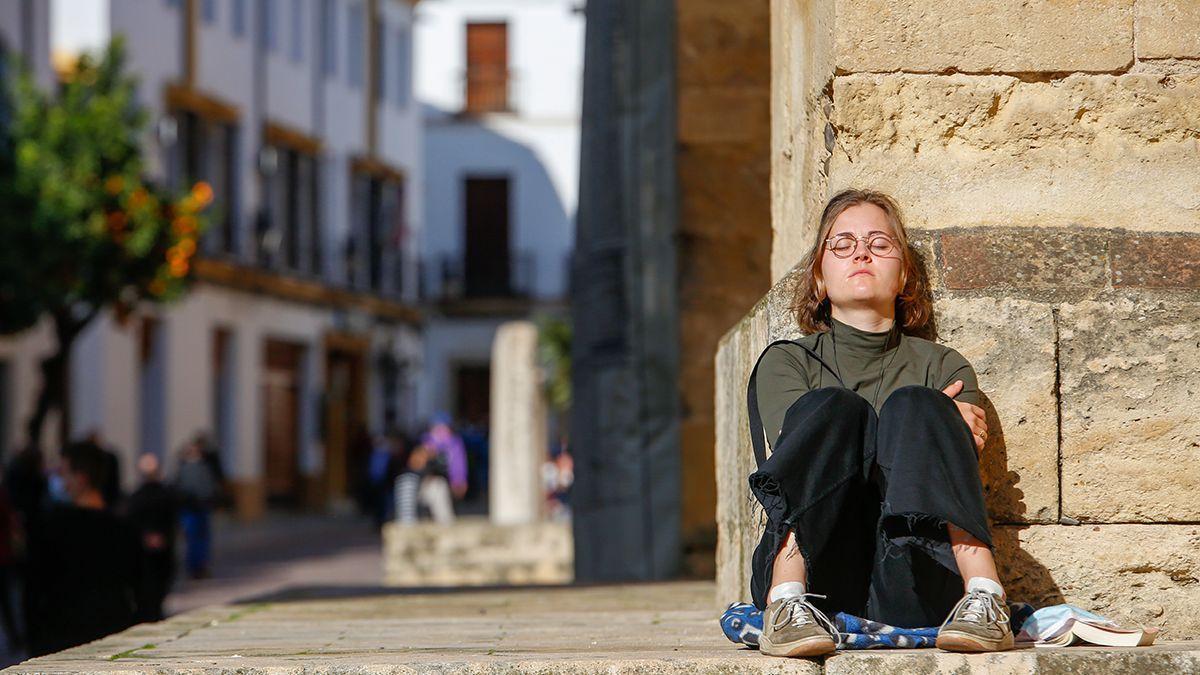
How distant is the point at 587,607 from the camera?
21.0ft

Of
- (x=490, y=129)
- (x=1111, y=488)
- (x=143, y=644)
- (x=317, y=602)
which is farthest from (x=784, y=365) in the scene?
(x=490, y=129)

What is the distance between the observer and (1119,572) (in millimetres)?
4809

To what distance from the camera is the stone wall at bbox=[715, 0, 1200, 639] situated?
485cm

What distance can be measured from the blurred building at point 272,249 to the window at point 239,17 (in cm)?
3

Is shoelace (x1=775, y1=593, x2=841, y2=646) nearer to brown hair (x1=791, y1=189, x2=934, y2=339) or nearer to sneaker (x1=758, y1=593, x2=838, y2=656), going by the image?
sneaker (x1=758, y1=593, x2=838, y2=656)

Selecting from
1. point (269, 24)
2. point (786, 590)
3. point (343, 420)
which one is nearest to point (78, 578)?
point (786, 590)

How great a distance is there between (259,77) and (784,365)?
→ 29.0 metres

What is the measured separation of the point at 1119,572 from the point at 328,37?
3327 cm

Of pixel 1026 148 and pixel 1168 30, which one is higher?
pixel 1168 30

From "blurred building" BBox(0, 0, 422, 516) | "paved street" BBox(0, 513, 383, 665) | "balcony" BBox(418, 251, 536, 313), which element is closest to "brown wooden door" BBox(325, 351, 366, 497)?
"blurred building" BBox(0, 0, 422, 516)

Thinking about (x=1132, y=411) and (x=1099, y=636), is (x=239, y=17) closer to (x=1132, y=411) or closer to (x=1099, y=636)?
(x=1132, y=411)

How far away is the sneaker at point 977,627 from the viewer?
415cm

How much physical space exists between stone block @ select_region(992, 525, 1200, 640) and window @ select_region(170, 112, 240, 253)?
82.8 feet

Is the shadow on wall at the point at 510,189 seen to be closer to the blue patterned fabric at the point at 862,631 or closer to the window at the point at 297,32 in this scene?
the window at the point at 297,32
